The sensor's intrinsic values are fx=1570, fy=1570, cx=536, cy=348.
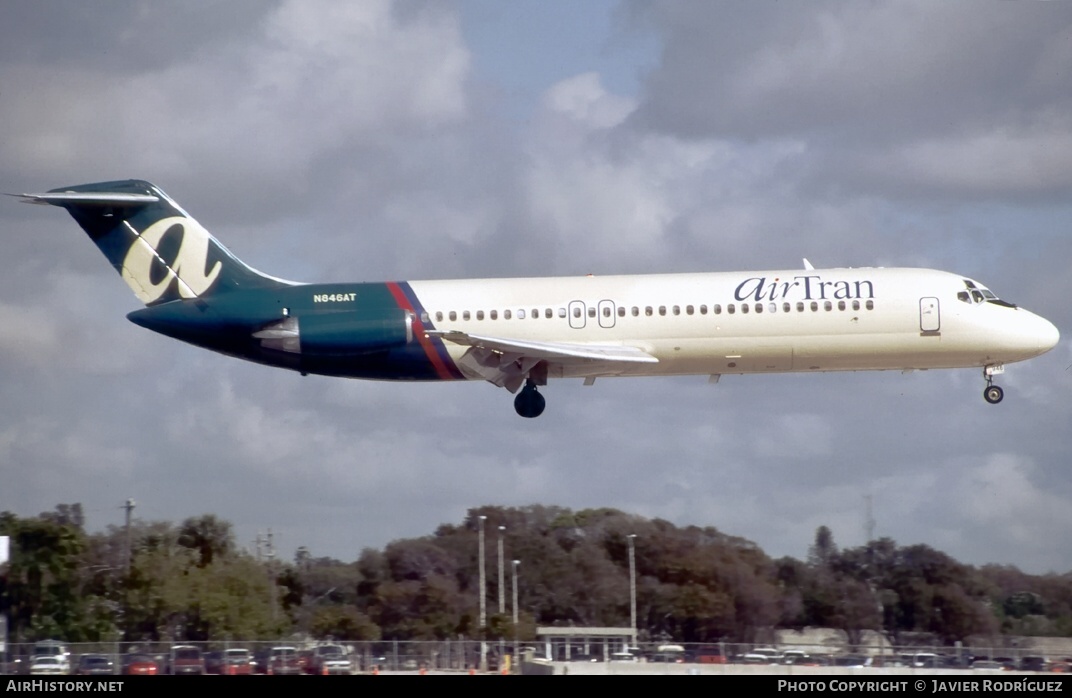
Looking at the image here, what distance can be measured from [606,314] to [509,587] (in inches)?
356

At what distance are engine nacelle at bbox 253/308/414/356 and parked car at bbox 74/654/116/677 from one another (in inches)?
420

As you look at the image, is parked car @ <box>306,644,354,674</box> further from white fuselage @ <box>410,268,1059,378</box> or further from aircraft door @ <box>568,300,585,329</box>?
aircraft door @ <box>568,300,585,329</box>

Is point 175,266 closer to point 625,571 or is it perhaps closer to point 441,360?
point 441,360

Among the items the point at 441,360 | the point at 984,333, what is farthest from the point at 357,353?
the point at 984,333

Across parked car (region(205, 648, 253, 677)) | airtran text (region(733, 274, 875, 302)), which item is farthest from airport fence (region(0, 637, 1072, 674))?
airtran text (region(733, 274, 875, 302))

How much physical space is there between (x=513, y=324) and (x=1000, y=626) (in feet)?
51.3

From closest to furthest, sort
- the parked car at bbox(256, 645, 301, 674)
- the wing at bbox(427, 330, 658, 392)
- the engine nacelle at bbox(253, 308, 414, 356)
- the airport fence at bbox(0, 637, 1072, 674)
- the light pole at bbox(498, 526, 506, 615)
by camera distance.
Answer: the airport fence at bbox(0, 637, 1072, 674), the parked car at bbox(256, 645, 301, 674), the wing at bbox(427, 330, 658, 392), the engine nacelle at bbox(253, 308, 414, 356), the light pole at bbox(498, 526, 506, 615)

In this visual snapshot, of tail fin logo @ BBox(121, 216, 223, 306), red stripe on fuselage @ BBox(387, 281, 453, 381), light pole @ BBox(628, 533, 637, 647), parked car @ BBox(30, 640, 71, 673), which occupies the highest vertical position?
tail fin logo @ BBox(121, 216, 223, 306)

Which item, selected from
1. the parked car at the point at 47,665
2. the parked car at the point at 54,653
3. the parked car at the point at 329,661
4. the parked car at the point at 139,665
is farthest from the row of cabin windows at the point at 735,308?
the parked car at the point at 47,665

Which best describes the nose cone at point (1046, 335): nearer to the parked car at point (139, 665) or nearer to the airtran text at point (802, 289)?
the airtran text at point (802, 289)

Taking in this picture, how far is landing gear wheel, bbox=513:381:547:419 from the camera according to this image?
46031 millimetres

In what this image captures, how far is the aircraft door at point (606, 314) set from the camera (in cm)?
4481

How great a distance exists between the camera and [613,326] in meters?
44.8
